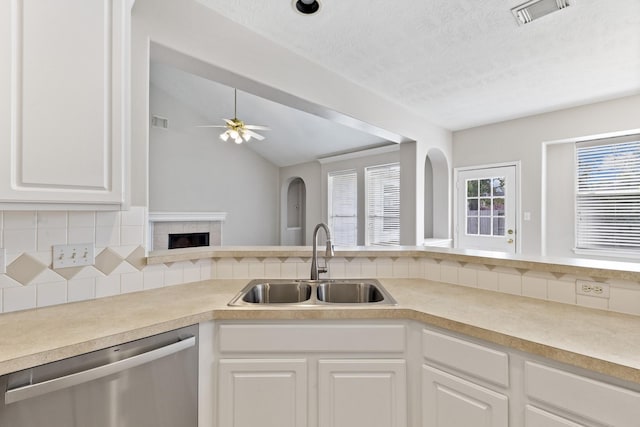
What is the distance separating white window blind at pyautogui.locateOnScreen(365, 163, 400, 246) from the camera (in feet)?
17.7

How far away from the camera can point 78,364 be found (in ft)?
3.22

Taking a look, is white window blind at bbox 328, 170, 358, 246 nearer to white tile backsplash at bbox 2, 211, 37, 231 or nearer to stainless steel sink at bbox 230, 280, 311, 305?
stainless steel sink at bbox 230, 280, 311, 305

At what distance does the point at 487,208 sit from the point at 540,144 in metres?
1.07

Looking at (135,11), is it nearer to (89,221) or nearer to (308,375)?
(89,221)

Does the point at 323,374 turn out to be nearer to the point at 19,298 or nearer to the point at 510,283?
the point at 510,283

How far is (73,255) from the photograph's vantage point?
1426 mm

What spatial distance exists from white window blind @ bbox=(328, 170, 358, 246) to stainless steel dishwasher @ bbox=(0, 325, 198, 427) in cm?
495

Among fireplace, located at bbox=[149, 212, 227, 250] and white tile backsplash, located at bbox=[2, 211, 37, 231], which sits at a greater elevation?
white tile backsplash, located at bbox=[2, 211, 37, 231]

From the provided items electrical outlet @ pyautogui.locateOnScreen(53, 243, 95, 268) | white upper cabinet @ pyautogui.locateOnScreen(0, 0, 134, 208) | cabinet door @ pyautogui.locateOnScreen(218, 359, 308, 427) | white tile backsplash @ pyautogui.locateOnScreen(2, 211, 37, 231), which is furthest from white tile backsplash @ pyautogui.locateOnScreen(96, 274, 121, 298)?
cabinet door @ pyautogui.locateOnScreen(218, 359, 308, 427)

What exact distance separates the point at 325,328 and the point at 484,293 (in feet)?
2.96

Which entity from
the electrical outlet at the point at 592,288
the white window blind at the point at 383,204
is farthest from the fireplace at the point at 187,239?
the electrical outlet at the point at 592,288

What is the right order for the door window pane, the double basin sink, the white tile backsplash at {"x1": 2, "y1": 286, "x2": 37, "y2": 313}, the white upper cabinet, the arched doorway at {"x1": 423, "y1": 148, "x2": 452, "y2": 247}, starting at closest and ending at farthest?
the white upper cabinet → the white tile backsplash at {"x1": 2, "y1": 286, "x2": 37, "y2": 313} → the double basin sink → the door window pane → the arched doorway at {"x1": 423, "y1": 148, "x2": 452, "y2": 247}

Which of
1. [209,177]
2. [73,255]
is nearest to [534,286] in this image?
[73,255]

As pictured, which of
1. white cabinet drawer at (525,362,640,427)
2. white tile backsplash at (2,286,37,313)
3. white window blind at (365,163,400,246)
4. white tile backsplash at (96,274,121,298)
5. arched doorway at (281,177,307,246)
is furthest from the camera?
arched doorway at (281,177,307,246)
